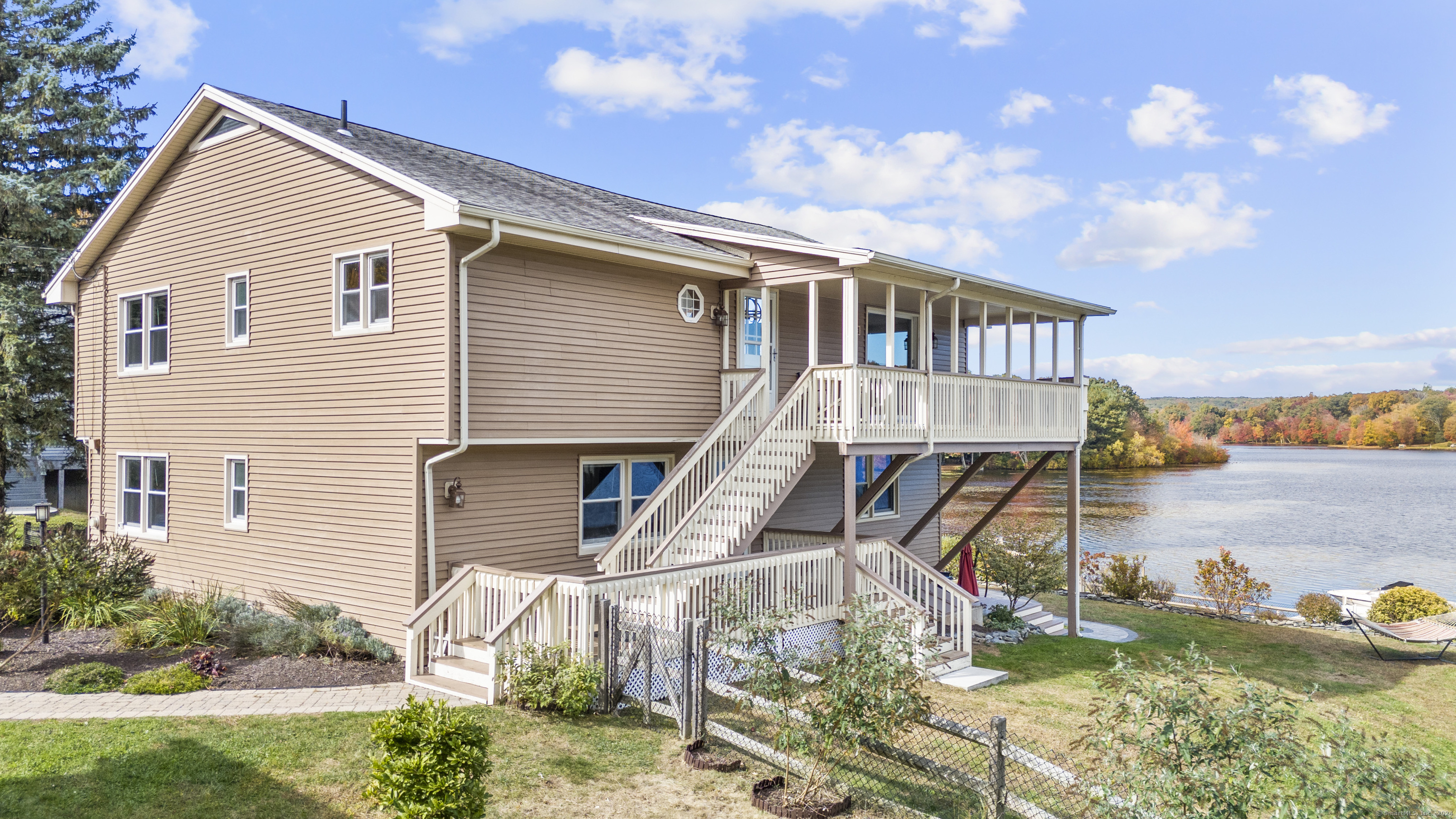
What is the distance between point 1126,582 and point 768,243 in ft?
50.4

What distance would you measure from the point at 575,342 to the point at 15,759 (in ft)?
24.6

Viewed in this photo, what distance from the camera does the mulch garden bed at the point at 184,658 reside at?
1010 centimetres

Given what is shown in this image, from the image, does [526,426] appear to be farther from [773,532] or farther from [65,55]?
[65,55]

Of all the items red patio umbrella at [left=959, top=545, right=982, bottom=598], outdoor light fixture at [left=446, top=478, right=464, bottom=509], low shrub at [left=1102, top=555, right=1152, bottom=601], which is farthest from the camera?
low shrub at [left=1102, top=555, right=1152, bottom=601]

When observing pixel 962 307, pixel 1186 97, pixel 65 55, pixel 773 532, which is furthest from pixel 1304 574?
pixel 65 55

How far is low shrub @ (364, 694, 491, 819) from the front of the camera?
5.70 meters

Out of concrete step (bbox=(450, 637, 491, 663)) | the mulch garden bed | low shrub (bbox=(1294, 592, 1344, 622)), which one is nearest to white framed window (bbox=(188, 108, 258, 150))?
the mulch garden bed

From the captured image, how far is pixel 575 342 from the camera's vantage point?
1249 cm

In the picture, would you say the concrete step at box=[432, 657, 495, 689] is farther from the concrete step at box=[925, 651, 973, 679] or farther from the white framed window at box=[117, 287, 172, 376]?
the white framed window at box=[117, 287, 172, 376]

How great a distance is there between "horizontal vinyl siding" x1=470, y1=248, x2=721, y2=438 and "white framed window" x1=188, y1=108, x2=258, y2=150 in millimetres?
5393

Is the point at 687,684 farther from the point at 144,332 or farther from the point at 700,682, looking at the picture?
the point at 144,332

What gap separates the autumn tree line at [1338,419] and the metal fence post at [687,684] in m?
78.7

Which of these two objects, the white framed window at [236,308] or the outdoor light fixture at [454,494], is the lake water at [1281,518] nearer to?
the outdoor light fixture at [454,494]

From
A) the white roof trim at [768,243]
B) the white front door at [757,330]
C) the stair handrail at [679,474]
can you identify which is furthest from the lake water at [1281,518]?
the white roof trim at [768,243]
